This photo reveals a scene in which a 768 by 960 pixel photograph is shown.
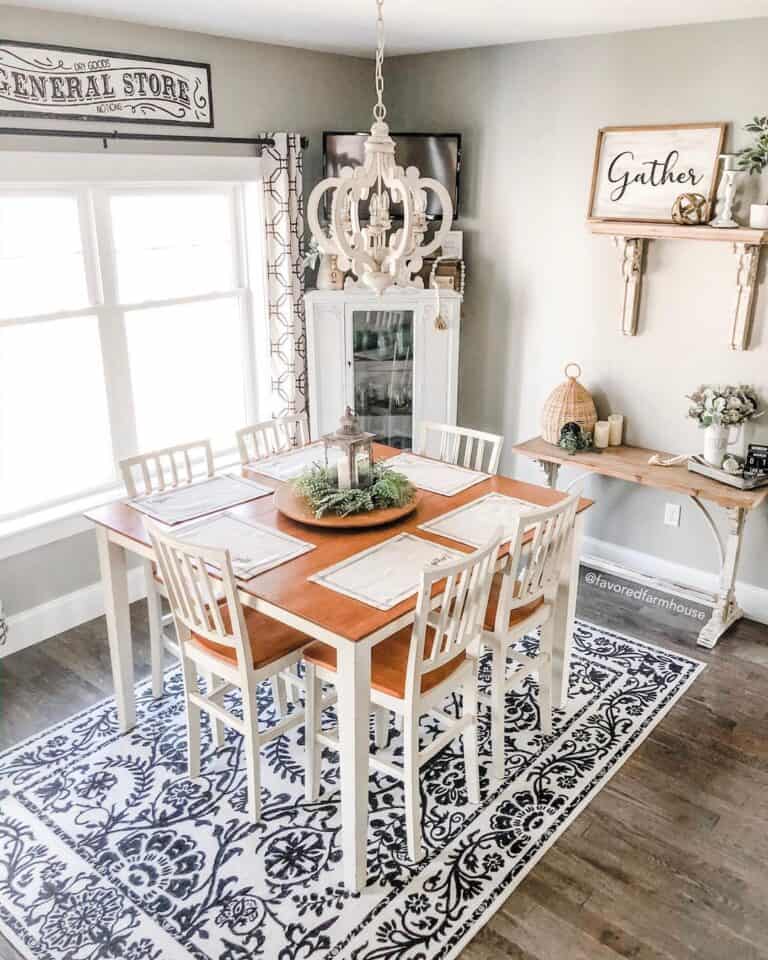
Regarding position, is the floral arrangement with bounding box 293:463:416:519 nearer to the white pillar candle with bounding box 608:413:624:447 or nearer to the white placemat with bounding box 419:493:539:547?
the white placemat with bounding box 419:493:539:547

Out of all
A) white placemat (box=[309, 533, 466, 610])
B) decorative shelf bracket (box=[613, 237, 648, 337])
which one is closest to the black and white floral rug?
white placemat (box=[309, 533, 466, 610])

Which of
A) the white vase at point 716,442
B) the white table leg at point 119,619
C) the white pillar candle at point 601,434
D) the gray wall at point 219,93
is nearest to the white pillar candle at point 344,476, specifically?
the white table leg at point 119,619

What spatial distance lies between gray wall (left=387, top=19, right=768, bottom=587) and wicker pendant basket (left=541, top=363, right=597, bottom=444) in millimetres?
159

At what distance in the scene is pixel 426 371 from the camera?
182 inches

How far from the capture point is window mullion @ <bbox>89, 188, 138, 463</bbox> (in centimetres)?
375

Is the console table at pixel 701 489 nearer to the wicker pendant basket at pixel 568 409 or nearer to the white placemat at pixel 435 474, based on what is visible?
the wicker pendant basket at pixel 568 409

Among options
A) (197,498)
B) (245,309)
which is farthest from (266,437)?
(245,309)

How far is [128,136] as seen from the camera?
3623mm

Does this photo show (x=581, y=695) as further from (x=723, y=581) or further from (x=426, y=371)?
(x=426, y=371)

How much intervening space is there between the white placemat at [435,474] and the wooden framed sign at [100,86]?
1.95m

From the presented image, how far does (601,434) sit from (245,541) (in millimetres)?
2197

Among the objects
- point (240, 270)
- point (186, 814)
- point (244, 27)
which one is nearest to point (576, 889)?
point (186, 814)

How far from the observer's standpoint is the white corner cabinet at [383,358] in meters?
4.49

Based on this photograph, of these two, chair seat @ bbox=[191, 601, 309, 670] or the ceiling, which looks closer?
chair seat @ bbox=[191, 601, 309, 670]
